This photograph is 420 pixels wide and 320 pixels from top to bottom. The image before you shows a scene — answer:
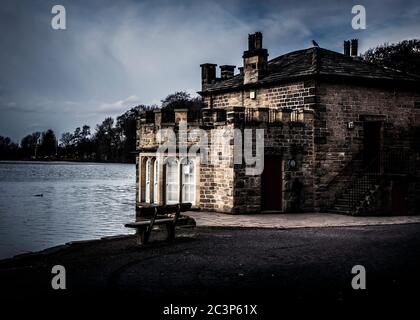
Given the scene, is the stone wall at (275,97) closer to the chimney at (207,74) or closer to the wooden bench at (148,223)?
the chimney at (207,74)

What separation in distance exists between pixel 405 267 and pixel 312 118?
10.8 m

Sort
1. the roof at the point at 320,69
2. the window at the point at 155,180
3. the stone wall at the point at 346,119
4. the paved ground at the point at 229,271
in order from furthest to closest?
the window at the point at 155,180
the roof at the point at 320,69
the stone wall at the point at 346,119
the paved ground at the point at 229,271

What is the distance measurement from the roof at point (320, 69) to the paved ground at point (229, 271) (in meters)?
8.56

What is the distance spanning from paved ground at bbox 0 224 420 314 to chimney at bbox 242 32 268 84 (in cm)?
1053

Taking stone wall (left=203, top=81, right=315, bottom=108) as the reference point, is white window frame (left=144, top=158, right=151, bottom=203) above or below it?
below

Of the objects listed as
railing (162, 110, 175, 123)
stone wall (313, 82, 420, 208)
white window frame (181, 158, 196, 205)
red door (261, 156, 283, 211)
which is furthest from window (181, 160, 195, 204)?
stone wall (313, 82, 420, 208)

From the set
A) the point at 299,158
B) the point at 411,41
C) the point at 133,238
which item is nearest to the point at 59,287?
the point at 133,238

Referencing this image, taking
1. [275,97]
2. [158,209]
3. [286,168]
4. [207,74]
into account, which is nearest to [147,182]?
[286,168]

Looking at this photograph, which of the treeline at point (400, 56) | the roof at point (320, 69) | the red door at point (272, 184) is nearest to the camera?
the red door at point (272, 184)

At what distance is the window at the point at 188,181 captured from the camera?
18938mm

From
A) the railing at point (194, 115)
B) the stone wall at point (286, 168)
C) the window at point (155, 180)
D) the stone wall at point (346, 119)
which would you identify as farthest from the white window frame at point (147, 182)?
the stone wall at point (346, 119)

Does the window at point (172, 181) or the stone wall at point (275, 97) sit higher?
the stone wall at point (275, 97)

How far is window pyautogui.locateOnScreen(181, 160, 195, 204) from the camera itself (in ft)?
62.1

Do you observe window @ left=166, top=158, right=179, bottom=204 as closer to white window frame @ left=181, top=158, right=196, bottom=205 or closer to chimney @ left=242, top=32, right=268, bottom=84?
white window frame @ left=181, top=158, right=196, bottom=205
